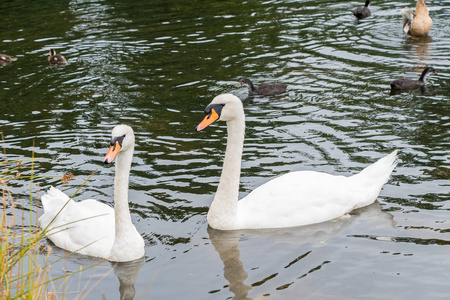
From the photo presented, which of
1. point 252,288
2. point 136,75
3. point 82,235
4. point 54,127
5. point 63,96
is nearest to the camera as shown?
point 252,288

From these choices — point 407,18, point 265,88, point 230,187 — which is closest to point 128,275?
point 230,187

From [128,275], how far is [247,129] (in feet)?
15.5

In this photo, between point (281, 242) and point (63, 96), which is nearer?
point (281, 242)

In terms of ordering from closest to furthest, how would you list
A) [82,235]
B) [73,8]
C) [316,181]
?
[82,235], [316,181], [73,8]

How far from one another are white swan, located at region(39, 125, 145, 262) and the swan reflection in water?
93 cm

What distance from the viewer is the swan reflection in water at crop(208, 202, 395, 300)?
25.4 feet

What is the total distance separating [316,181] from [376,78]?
6.05m

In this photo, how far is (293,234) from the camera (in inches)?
324

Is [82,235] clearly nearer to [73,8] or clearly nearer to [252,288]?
[252,288]

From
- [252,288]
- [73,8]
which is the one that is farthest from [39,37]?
[252,288]

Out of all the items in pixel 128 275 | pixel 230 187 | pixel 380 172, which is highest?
pixel 230 187

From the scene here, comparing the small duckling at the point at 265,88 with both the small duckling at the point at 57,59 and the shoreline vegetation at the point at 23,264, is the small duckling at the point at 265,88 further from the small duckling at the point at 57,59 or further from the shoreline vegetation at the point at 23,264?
the shoreline vegetation at the point at 23,264

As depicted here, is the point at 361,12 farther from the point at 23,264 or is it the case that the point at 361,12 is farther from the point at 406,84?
the point at 23,264

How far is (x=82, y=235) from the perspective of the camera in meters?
7.87
